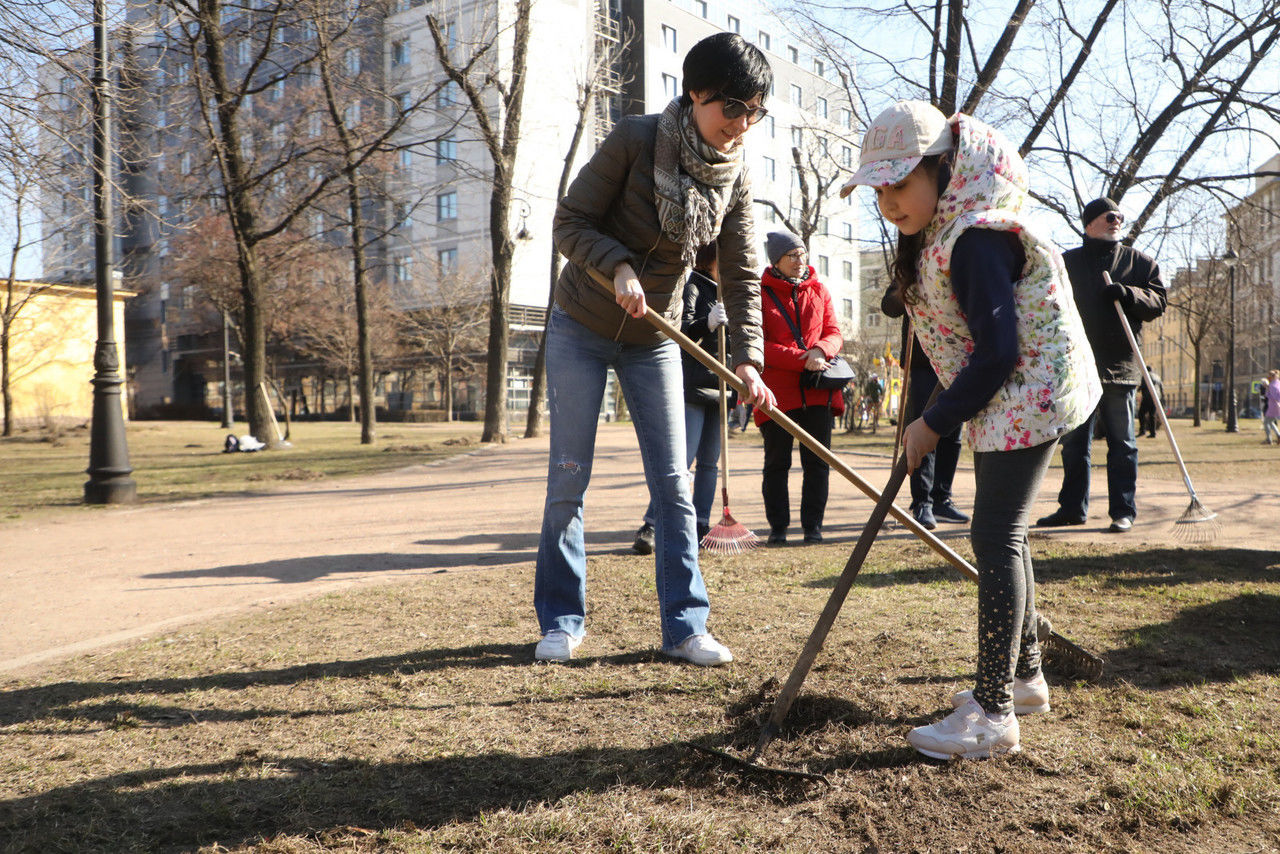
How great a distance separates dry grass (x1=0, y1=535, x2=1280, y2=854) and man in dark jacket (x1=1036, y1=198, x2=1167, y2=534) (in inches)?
88.7

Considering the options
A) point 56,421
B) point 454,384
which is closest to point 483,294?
point 454,384

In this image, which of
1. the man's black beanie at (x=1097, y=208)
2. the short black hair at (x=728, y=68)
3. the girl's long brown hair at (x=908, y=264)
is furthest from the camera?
the man's black beanie at (x=1097, y=208)

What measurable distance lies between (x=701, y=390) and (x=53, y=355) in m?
30.1

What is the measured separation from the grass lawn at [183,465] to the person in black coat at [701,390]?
21.0 ft

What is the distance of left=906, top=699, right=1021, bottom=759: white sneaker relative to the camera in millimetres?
2439

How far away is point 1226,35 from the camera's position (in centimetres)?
1492

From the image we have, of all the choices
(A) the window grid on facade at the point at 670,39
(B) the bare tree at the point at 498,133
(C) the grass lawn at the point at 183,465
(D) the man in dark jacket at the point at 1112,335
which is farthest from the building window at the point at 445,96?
(D) the man in dark jacket at the point at 1112,335

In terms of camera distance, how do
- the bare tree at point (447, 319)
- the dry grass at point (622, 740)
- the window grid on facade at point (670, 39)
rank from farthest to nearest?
the window grid on facade at point (670, 39) < the bare tree at point (447, 319) < the dry grass at point (622, 740)

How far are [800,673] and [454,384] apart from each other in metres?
42.9

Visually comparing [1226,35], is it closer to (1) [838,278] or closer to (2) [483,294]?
(2) [483,294]

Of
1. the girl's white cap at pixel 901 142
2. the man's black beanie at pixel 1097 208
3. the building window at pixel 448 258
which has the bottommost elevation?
the girl's white cap at pixel 901 142

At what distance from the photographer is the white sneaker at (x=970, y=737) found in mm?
2439

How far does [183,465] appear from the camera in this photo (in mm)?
14500

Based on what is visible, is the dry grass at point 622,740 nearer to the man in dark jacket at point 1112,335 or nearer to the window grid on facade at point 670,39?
the man in dark jacket at point 1112,335
